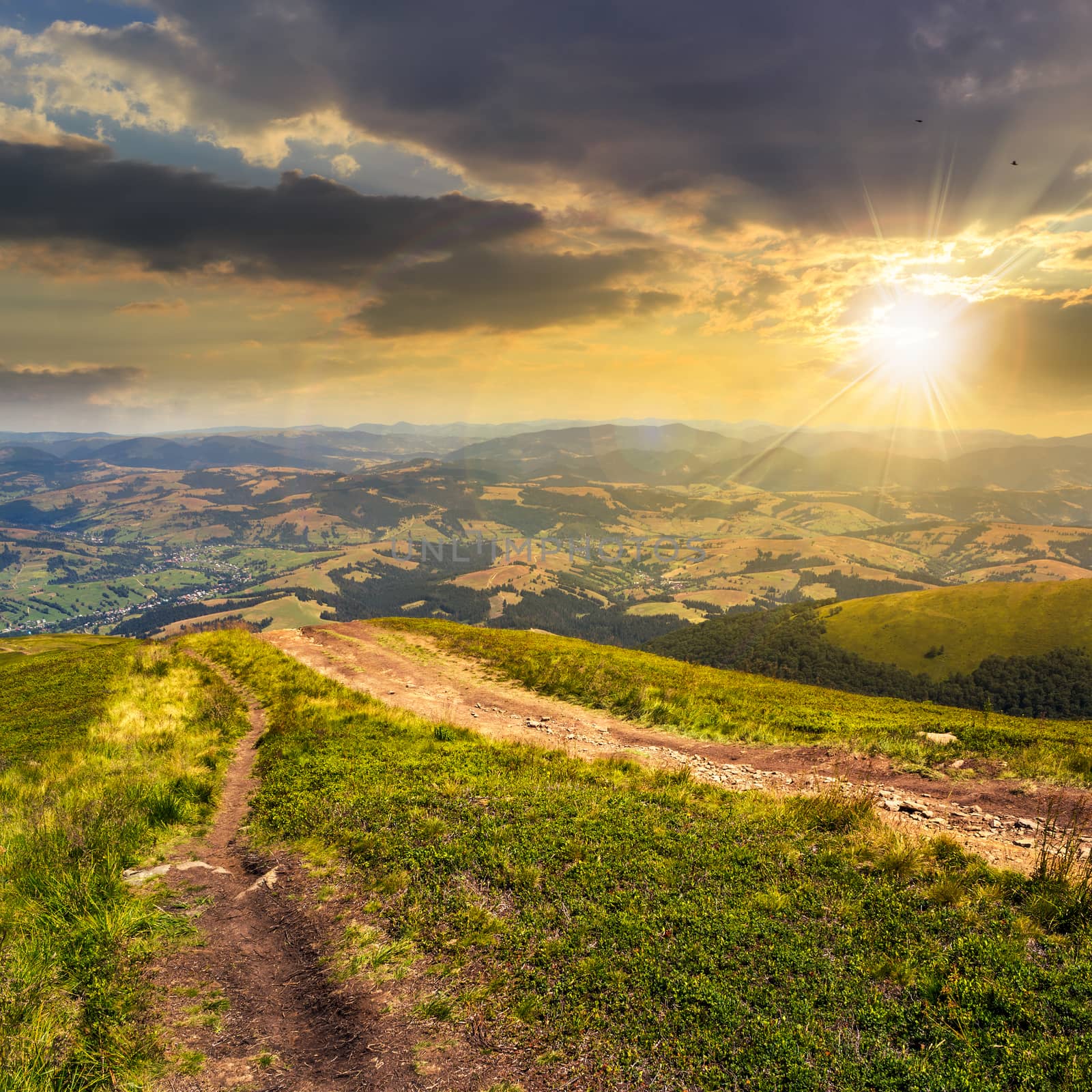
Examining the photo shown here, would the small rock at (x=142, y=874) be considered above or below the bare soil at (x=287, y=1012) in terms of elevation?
below

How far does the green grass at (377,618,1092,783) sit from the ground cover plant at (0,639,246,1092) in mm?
16100

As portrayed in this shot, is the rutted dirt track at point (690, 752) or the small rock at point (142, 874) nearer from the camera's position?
the small rock at point (142, 874)

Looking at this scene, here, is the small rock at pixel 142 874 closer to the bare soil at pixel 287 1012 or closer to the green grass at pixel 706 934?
the bare soil at pixel 287 1012

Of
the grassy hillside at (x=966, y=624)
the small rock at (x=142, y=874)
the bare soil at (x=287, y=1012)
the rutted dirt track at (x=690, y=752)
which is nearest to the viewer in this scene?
the bare soil at (x=287, y=1012)

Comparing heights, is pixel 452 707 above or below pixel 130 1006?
below

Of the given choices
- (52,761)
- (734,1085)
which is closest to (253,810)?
(52,761)

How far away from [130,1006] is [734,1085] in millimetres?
8991

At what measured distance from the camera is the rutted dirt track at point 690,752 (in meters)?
13.3

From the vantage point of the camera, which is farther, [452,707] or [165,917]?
[452,707]

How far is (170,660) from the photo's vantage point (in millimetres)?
34312

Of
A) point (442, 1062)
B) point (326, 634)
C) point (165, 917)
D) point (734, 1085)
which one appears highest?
point (734, 1085)

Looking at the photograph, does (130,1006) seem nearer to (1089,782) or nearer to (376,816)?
(376,816)

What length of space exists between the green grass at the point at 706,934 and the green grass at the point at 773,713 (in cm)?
804

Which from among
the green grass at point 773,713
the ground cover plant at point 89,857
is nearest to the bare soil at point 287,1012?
the ground cover plant at point 89,857
